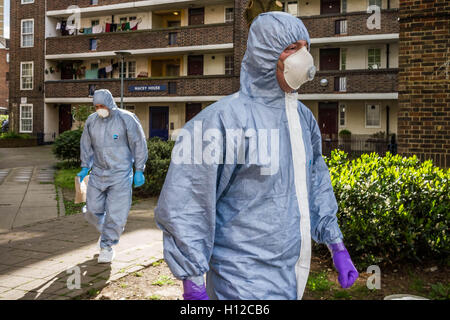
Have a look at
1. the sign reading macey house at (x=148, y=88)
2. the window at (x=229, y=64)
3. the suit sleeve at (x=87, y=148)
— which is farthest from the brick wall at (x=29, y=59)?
the suit sleeve at (x=87, y=148)

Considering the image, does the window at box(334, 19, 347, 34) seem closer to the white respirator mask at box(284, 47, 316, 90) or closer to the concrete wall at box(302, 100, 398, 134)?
the concrete wall at box(302, 100, 398, 134)

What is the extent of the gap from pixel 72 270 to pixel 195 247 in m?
3.43

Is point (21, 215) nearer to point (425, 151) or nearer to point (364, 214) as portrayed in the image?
point (364, 214)

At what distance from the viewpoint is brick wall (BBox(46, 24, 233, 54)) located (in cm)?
2631

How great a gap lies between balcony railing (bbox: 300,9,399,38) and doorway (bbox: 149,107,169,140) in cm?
1067

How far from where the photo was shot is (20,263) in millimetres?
5285

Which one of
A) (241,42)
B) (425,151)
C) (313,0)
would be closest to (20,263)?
(425,151)

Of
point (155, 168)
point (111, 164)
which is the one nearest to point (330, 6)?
point (155, 168)

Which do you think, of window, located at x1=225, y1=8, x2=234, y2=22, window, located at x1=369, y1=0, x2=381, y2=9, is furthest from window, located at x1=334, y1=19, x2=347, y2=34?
window, located at x1=225, y1=8, x2=234, y2=22

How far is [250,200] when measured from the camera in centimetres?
207

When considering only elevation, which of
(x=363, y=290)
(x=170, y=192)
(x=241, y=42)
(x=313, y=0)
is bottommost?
(x=363, y=290)

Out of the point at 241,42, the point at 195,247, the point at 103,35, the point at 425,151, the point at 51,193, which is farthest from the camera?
the point at 103,35

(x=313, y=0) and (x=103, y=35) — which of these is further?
(x=103, y=35)

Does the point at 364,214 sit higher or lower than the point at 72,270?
higher
